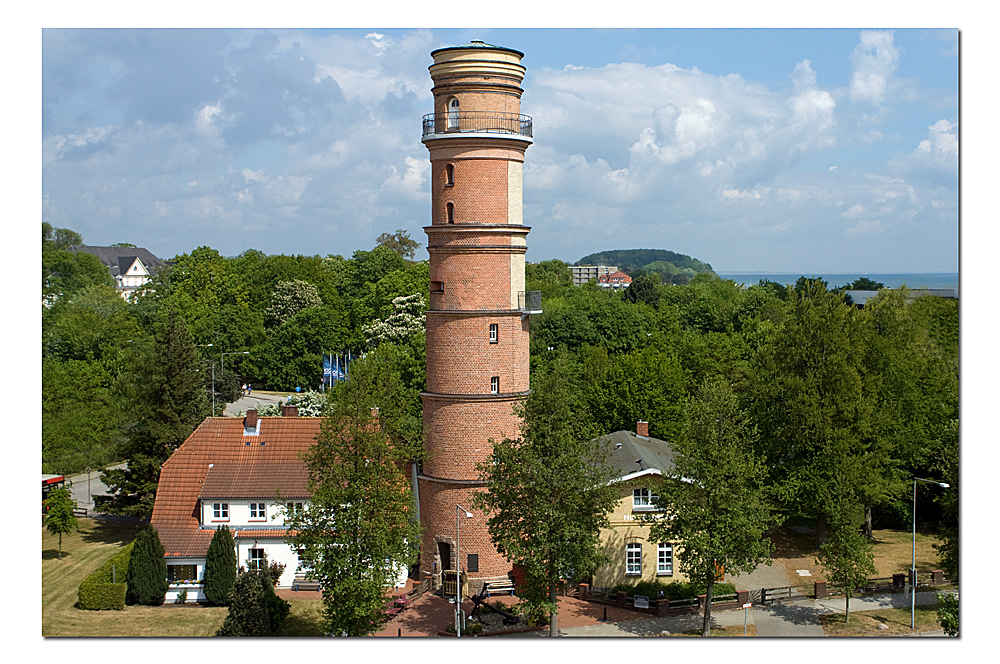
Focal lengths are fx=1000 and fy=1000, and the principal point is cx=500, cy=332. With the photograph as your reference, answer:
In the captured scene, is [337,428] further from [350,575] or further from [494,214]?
[494,214]

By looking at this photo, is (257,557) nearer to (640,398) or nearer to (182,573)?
(182,573)

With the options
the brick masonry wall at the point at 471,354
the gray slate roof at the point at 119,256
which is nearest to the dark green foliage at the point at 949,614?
the brick masonry wall at the point at 471,354

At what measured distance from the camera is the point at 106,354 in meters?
71.0

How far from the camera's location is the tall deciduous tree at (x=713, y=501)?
31.5 m

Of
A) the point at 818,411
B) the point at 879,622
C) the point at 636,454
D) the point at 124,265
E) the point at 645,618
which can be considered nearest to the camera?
the point at 879,622

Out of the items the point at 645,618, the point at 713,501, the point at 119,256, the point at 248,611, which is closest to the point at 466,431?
the point at 645,618

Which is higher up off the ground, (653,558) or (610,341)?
(610,341)

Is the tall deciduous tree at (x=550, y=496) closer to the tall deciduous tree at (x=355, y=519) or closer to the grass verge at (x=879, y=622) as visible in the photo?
the tall deciduous tree at (x=355, y=519)

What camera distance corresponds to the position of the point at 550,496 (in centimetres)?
3042

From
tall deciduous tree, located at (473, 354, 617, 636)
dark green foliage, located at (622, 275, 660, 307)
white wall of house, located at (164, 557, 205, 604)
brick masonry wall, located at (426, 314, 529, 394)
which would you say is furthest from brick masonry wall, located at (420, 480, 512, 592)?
dark green foliage, located at (622, 275, 660, 307)

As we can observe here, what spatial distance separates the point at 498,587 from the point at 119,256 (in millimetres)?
159960

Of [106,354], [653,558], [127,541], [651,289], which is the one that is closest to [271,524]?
[127,541]

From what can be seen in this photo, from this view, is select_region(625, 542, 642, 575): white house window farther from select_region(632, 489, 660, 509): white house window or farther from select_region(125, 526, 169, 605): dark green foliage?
select_region(125, 526, 169, 605): dark green foliage

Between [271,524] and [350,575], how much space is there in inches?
385
